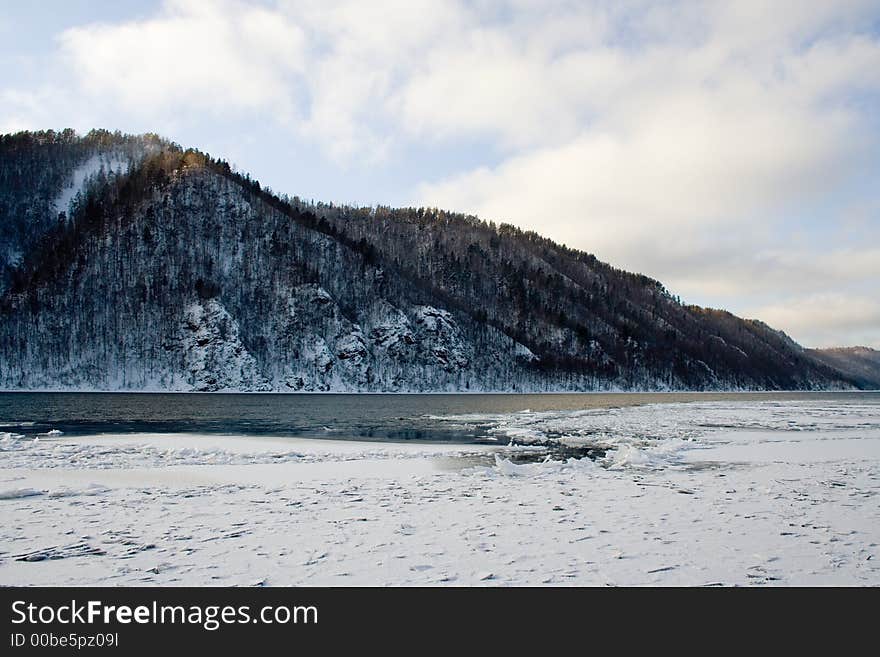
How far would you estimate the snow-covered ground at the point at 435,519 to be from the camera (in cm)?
920

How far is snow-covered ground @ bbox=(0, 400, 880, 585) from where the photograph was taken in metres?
9.20

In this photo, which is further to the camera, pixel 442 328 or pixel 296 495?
pixel 442 328

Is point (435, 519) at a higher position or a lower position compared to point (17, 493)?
lower

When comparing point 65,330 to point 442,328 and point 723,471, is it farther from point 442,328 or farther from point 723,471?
A: point 723,471

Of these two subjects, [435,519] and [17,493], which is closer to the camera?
[435,519]

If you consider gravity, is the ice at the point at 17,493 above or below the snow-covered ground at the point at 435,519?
above

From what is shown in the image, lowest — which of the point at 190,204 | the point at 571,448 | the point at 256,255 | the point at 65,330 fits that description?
the point at 571,448

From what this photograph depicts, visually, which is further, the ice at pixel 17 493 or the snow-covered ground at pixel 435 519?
the ice at pixel 17 493

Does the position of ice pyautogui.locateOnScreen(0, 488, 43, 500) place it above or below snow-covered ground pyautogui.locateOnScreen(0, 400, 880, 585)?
above

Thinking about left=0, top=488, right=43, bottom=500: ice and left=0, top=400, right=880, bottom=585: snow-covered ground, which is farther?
left=0, top=488, right=43, bottom=500: ice

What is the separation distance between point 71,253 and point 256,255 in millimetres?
54226

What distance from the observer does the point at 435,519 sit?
1266 centimetres
